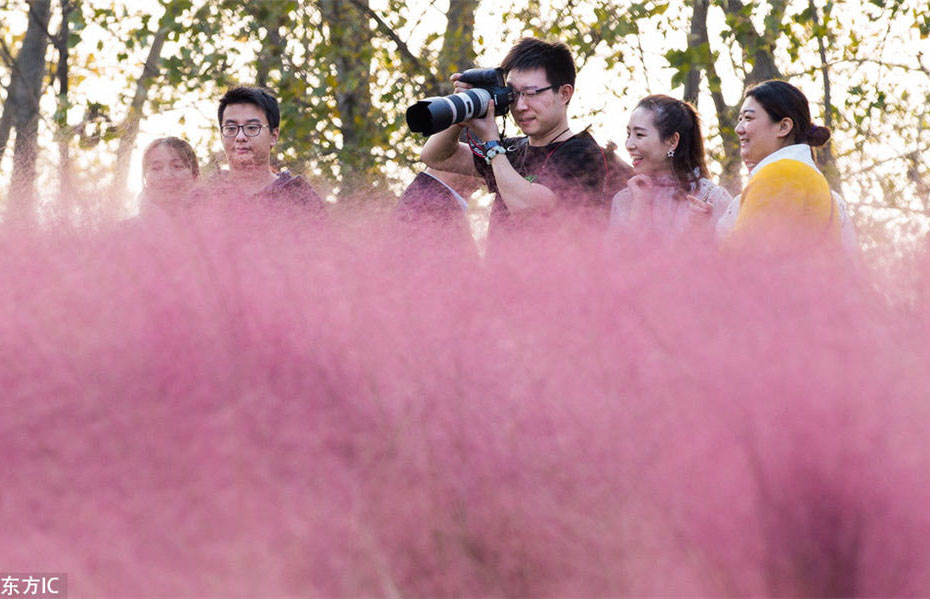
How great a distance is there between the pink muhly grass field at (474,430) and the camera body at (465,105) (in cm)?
105

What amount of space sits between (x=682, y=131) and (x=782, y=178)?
1.40ft

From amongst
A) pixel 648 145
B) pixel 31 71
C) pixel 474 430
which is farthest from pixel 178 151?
pixel 31 71

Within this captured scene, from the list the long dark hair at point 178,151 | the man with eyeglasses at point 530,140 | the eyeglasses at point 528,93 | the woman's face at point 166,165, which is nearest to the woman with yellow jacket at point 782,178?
the man with eyeglasses at point 530,140

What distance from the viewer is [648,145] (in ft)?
6.06

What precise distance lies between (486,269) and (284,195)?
0.30 metres

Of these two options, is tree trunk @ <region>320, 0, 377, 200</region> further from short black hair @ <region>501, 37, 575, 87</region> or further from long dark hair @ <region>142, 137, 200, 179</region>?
short black hair @ <region>501, 37, 575, 87</region>

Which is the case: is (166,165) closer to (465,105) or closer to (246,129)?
(246,129)

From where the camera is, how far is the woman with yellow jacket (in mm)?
737

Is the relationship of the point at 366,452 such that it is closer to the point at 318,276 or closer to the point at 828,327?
the point at 318,276

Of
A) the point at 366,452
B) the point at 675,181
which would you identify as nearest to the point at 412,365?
the point at 366,452

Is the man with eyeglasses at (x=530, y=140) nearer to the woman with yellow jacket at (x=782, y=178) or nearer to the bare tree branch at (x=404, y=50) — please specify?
the woman with yellow jacket at (x=782, y=178)

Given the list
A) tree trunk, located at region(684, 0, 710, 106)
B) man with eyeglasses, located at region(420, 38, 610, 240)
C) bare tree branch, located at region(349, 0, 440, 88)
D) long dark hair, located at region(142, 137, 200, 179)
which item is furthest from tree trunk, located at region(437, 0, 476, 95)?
man with eyeglasses, located at region(420, 38, 610, 240)

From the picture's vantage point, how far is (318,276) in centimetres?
63

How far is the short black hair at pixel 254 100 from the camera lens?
2.01 meters
